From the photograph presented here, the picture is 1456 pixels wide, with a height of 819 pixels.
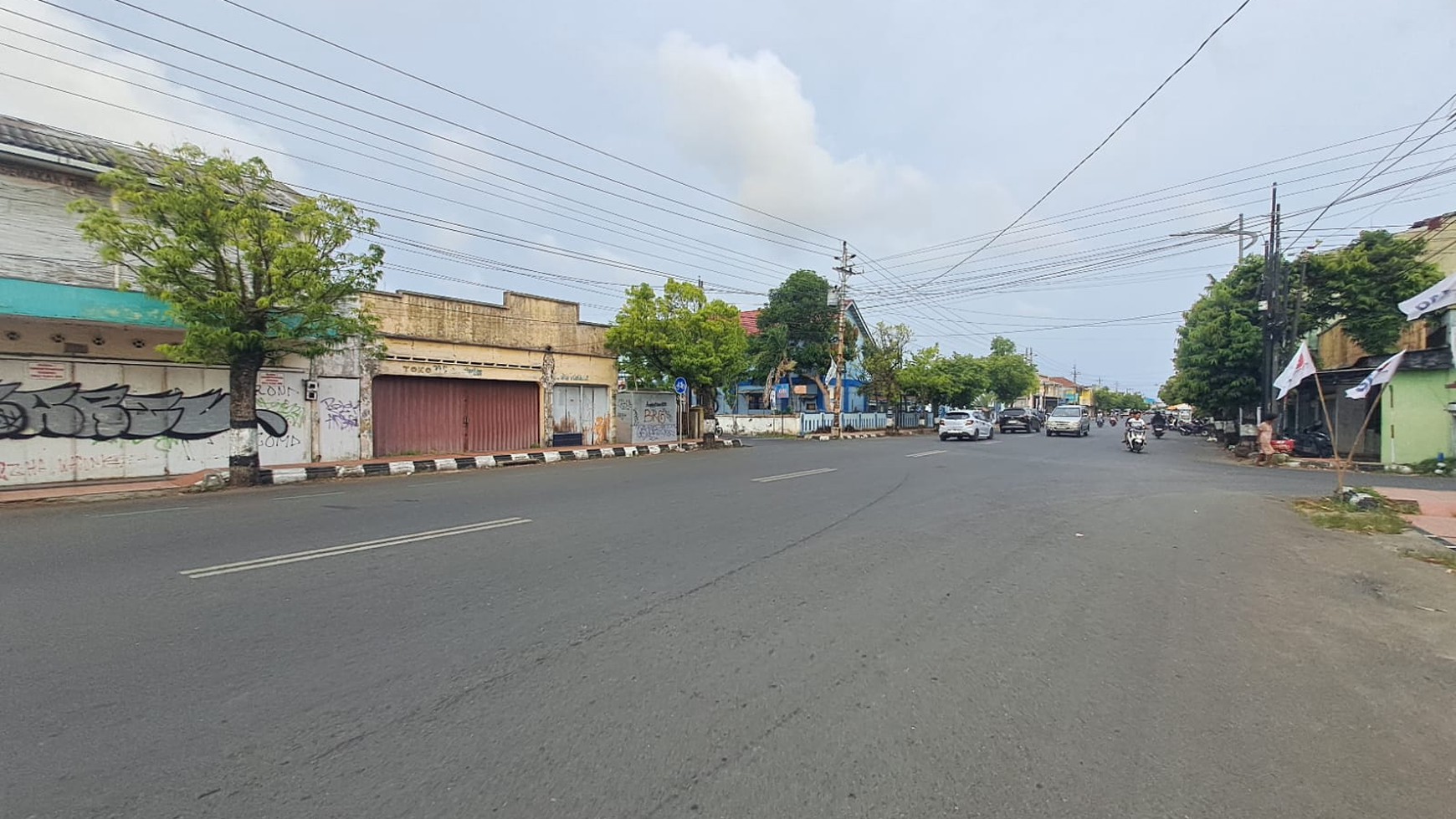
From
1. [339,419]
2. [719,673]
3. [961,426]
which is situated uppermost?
[339,419]

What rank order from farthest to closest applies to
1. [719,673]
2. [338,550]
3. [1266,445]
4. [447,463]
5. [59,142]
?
[1266,445]
[447,463]
[59,142]
[338,550]
[719,673]

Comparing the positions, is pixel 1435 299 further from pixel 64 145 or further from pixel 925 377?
pixel 925 377

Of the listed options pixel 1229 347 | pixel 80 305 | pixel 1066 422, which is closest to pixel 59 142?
pixel 80 305

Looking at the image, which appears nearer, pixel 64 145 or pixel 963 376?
pixel 64 145

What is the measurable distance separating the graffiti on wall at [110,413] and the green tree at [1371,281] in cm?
3195

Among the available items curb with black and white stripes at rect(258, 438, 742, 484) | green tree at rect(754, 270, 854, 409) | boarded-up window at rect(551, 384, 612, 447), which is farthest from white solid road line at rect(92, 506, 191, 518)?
green tree at rect(754, 270, 854, 409)

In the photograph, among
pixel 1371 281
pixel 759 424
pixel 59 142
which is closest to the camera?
pixel 59 142

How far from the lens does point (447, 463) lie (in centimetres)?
1712

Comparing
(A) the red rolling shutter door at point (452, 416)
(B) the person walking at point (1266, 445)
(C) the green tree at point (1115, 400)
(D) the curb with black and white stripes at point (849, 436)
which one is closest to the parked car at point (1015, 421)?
(D) the curb with black and white stripes at point (849, 436)

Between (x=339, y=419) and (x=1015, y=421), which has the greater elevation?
(x=339, y=419)

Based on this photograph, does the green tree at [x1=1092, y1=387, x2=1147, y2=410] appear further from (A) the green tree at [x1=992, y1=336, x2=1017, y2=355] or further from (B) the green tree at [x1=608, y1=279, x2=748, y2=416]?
(B) the green tree at [x1=608, y1=279, x2=748, y2=416]

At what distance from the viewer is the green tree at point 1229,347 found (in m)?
22.0

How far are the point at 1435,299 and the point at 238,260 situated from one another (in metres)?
21.5

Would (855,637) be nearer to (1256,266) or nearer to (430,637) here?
(430,637)
